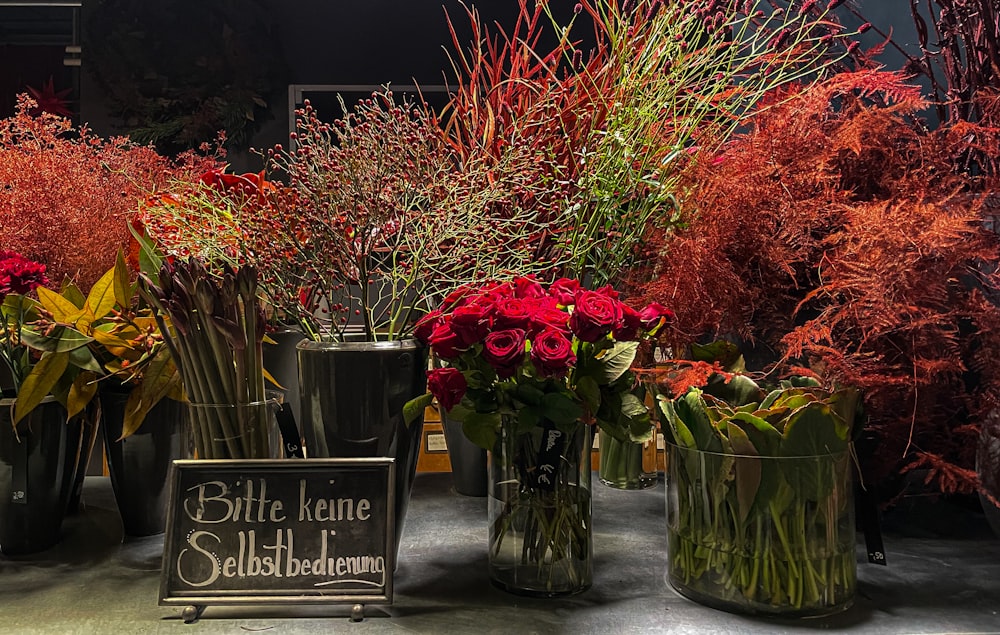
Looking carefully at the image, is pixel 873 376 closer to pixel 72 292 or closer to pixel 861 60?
pixel 861 60

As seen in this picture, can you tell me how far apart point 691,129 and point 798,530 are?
44 cm

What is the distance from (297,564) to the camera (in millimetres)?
669

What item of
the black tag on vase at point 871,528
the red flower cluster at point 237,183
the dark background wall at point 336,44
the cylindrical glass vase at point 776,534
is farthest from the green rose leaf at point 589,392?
the dark background wall at point 336,44

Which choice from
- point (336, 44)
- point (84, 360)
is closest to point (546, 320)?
point (84, 360)

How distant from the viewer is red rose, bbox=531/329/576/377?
0.64 metres

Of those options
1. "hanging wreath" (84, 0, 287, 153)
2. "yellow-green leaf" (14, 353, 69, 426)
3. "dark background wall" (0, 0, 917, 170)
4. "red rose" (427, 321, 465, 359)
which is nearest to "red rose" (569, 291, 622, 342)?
"red rose" (427, 321, 465, 359)

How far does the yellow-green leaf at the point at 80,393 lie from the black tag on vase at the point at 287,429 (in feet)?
0.70

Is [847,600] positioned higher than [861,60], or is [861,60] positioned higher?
[861,60]

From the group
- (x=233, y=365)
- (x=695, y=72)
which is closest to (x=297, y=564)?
(x=233, y=365)

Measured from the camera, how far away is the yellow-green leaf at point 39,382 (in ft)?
2.49

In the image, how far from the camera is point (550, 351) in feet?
2.09

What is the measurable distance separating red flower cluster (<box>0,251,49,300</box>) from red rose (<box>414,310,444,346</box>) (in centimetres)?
41

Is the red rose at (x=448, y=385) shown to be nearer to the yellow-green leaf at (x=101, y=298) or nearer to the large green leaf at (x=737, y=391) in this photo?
the large green leaf at (x=737, y=391)

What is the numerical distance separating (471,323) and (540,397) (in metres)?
0.09
